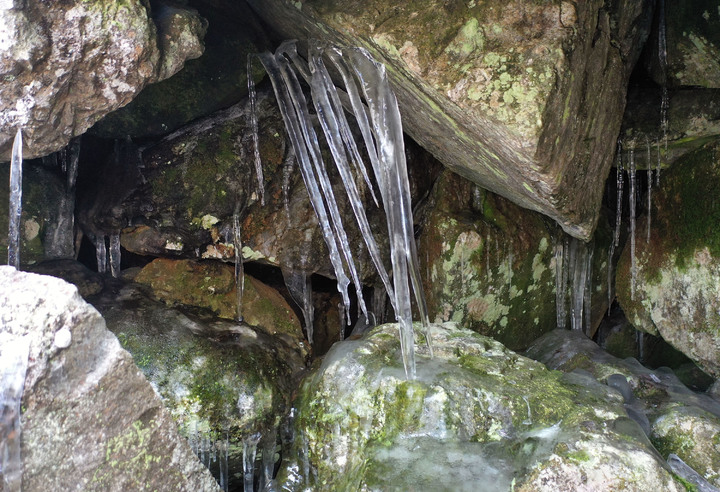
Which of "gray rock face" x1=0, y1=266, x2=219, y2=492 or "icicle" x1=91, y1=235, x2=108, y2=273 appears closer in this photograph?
"gray rock face" x1=0, y1=266, x2=219, y2=492

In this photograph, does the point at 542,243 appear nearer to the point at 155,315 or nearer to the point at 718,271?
the point at 718,271

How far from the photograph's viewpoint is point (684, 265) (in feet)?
14.2

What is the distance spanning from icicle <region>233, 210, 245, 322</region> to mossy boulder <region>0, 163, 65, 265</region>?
1.41 m

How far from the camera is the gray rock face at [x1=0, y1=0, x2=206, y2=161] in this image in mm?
2734

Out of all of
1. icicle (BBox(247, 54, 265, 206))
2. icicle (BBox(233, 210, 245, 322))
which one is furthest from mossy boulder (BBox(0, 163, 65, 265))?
icicle (BBox(247, 54, 265, 206))

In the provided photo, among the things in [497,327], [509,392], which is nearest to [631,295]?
[497,327]

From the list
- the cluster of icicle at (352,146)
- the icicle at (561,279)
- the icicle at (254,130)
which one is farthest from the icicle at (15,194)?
the icicle at (561,279)

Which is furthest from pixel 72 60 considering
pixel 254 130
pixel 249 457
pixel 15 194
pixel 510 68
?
pixel 249 457

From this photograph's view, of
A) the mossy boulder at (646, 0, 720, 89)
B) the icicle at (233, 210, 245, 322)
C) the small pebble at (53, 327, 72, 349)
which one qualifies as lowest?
the icicle at (233, 210, 245, 322)

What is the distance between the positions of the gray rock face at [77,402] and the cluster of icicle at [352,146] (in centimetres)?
144

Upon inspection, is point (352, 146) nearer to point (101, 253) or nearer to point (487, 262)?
point (487, 262)

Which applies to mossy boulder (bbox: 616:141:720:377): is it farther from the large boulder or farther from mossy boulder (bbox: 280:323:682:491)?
mossy boulder (bbox: 280:323:682:491)

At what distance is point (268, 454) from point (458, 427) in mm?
1473

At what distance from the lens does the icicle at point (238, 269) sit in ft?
16.0
